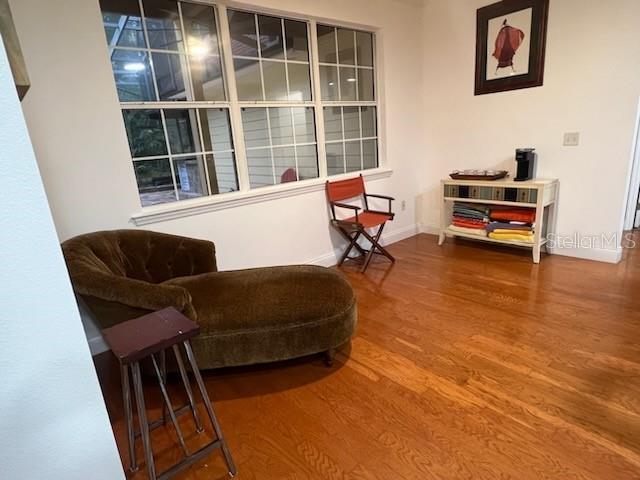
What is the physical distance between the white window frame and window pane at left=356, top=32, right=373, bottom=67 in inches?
2.0

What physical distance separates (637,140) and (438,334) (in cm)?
273

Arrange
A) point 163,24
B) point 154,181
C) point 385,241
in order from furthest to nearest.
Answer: point 385,241 < point 154,181 < point 163,24

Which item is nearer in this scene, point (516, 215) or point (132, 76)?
point (132, 76)

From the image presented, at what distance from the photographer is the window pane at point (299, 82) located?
3.26 meters

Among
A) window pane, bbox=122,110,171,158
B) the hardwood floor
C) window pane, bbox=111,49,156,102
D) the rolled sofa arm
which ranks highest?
window pane, bbox=111,49,156,102

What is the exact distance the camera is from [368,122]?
3979mm

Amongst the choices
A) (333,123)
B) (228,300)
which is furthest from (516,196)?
(228,300)

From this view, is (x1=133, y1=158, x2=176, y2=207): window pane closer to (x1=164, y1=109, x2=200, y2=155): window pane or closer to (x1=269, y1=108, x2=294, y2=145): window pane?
(x1=164, y1=109, x2=200, y2=155): window pane

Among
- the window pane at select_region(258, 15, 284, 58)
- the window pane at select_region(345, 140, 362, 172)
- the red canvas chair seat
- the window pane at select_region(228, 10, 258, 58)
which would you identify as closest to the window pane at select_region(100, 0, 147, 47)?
the window pane at select_region(228, 10, 258, 58)

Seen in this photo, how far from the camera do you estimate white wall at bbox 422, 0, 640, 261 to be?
2.97 metres

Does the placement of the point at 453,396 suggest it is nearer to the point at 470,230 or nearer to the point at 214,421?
the point at 214,421

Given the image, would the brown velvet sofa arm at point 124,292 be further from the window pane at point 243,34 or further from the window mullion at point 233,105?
the window pane at point 243,34

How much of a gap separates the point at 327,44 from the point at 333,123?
727 millimetres

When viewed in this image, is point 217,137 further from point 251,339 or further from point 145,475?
point 145,475
